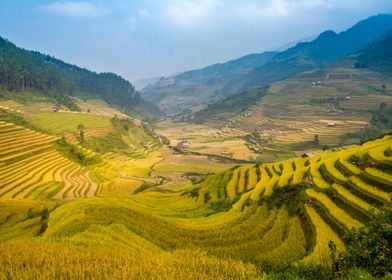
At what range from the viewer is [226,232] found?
80.0 ft

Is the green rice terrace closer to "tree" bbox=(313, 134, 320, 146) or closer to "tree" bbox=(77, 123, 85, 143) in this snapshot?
"tree" bbox=(77, 123, 85, 143)

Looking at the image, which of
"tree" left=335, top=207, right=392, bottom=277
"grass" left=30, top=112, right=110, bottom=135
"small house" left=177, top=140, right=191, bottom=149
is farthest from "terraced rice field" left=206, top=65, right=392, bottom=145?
"tree" left=335, top=207, right=392, bottom=277

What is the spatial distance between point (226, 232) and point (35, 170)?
49.8 m

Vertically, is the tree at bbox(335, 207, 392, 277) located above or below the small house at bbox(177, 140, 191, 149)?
above

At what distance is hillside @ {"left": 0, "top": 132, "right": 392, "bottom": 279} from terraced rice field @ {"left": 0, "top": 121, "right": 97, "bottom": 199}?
74.2 feet

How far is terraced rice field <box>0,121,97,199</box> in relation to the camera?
5756 cm

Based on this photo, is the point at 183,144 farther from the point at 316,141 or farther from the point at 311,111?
the point at 311,111

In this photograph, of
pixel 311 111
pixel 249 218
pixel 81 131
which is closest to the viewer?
pixel 249 218

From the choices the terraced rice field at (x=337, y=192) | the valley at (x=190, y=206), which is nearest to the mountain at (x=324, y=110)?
the valley at (x=190, y=206)

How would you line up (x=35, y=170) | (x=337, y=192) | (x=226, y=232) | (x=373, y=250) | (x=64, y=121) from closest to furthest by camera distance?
(x=373, y=250)
(x=226, y=232)
(x=337, y=192)
(x=35, y=170)
(x=64, y=121)

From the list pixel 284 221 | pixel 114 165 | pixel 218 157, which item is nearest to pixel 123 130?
pixel 218 157

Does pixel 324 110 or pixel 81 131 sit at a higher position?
pixel 324 110

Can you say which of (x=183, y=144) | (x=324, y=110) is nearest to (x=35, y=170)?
(x=183, y=144)

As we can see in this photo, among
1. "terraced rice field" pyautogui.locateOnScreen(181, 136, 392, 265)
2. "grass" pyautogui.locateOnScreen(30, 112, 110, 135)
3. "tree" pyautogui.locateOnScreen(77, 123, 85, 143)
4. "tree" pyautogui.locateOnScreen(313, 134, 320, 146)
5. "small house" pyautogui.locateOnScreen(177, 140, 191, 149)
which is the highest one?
"terraced rice field" pyautogui.locateOnScreen(181, 136, 392, 265)
